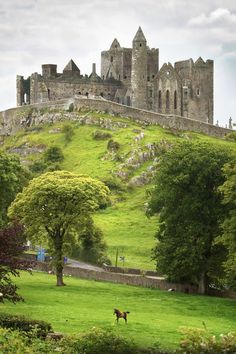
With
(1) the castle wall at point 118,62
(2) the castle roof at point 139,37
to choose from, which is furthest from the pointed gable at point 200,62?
(1) the castle wall at point 118,62

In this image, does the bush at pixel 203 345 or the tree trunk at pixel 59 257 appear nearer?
the bush at pixel 203 345

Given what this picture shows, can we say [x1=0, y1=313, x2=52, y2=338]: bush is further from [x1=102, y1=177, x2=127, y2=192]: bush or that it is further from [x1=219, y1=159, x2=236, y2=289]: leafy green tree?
[x1=102, y1=177, x2=127, y2=192]: bush

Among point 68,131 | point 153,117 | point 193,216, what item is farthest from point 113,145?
point 193,216

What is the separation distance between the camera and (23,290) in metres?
58.9

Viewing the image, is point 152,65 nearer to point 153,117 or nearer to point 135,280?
point 153,117

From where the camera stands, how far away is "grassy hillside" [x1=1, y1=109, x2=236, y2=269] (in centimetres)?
9756

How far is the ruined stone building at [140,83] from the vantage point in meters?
144

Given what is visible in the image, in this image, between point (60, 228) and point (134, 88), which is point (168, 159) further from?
point (134, 88)

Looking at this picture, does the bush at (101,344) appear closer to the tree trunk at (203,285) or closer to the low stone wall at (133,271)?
the tree trunk at (203,285)

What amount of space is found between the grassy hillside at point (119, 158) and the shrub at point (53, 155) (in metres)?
1.21

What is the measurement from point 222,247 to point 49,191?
14.0m

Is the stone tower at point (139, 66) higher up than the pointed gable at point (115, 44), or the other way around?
the pointed gable at point (115, 44)

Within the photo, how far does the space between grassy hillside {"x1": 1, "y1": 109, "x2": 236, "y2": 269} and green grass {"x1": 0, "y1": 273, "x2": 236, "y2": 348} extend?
71.4 ft

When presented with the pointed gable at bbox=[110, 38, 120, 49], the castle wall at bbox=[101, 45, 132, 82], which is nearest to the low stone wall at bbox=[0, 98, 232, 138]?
the castle wall at bbox=[101, 45, 132, 82]
